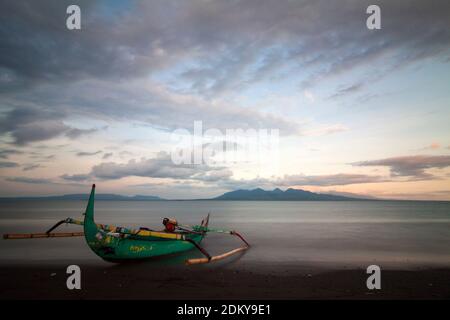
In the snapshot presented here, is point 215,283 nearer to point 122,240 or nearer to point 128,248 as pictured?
point 128,248

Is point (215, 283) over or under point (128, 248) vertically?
under

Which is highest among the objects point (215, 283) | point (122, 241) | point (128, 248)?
point (122, 241)

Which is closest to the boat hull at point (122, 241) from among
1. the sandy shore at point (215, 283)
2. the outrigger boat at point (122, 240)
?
the outrigger boat at point (122, 240)

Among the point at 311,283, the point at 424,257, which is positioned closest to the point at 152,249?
the point at 311,283

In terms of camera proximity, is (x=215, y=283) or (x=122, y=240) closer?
(x=215, y=283)

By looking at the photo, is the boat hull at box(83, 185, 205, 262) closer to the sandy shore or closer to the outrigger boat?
the outrigger boat

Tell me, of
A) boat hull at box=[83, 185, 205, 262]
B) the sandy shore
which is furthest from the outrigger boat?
the sandy shore

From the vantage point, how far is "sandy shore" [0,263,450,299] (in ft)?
30.3

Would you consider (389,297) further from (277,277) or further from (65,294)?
(65,294)

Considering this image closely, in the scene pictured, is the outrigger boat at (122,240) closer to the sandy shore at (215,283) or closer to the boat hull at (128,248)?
the boat hull at (128,248)

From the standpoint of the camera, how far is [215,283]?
418 inches

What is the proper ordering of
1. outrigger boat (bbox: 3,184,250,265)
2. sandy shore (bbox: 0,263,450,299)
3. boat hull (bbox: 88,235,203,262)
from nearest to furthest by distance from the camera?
sandy shore (bbox: 0,263,450,299), outrigger boat (bbox: 3,184,250,265), boat hull (bbox: 88,235,203,262)

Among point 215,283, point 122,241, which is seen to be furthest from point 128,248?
point 215,283
